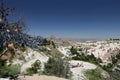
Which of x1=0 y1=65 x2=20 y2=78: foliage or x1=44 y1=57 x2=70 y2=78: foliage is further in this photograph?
x1=44 y1=57 x2=70 y2=78: foliage

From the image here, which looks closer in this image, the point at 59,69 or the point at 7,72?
the point at 7,72

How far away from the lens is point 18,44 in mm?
15484

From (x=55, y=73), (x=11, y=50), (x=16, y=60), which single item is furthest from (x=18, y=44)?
(x=16, y=60)

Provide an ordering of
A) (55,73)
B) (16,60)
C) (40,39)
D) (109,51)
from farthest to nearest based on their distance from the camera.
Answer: (109,51), (16,60), (55,73), (40,39)

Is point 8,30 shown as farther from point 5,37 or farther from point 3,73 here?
point 3,73

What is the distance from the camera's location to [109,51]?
113062 mm

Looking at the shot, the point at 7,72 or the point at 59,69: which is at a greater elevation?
the point at 7,72

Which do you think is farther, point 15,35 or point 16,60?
point 16,60

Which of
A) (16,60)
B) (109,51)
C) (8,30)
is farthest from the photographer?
(109,51)

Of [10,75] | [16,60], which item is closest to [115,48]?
[16,60]

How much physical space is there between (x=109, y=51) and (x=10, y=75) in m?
97.6

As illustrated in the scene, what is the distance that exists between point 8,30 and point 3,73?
4.93m

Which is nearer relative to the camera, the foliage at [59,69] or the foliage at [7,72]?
Answer: the foliage at [7,72]

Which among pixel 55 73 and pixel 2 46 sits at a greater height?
pixel 2 46
